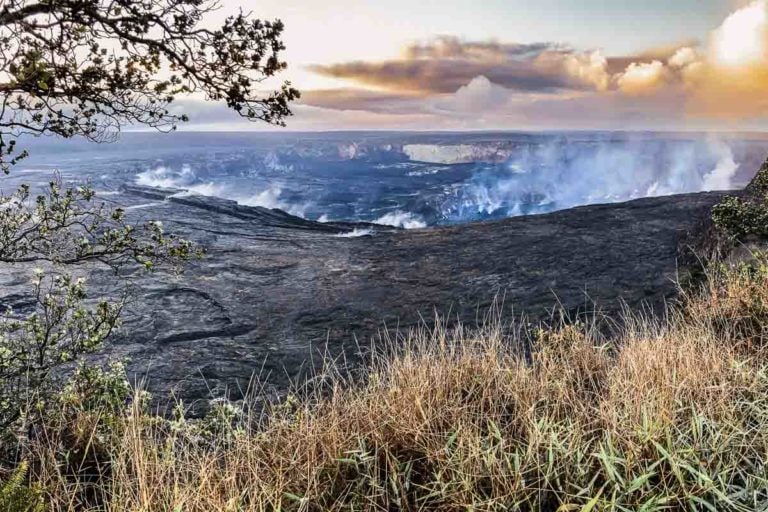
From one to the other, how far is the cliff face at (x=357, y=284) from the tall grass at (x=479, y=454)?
5.70 metres

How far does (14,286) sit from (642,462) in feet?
73.4

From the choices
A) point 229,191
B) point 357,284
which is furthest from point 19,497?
point 229,191

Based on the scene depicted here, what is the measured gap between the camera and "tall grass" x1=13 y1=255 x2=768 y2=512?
4.10 m

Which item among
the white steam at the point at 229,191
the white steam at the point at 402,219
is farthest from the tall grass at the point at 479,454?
the white steam at the point at 229,191

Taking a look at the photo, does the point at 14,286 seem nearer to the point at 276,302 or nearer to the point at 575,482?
the point at 276,302

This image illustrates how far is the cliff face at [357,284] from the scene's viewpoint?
1577 centimetres

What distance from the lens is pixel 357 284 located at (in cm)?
2252

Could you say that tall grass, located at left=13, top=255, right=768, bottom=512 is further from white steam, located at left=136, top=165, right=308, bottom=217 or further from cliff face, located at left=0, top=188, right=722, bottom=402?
white steam, located at left=136, top=165, right=308, bottom=217

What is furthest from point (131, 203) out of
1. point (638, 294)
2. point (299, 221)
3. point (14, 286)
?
point (638, 294)

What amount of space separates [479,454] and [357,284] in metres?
18.0

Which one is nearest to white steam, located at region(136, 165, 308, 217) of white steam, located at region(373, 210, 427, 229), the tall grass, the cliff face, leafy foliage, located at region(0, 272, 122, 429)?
white steam, located at region(373, 210, 427, 229)

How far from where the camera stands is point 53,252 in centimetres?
607

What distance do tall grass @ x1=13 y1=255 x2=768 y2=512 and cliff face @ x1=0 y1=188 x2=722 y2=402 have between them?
5.70 meters

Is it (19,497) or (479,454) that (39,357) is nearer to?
(19,497)
